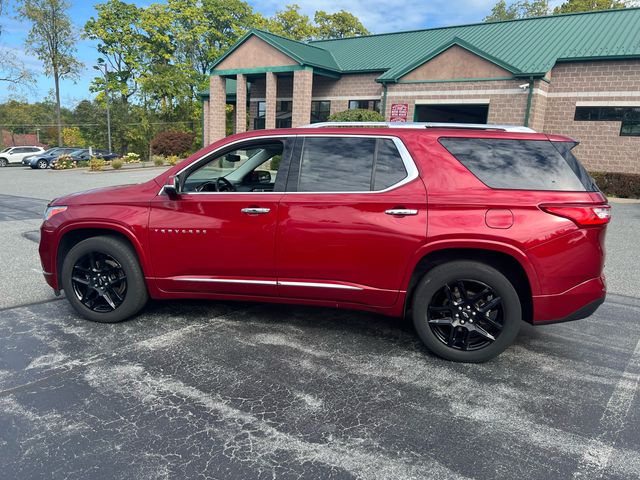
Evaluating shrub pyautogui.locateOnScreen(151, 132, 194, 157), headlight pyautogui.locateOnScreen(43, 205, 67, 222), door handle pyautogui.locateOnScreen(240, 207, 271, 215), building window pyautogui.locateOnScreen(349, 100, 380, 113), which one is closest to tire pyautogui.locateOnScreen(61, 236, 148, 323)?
headlight pyautogui.locateOnScreen(43, 205, 67, 222)

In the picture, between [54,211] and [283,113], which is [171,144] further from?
[54,211]

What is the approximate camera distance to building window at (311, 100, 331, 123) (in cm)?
2675

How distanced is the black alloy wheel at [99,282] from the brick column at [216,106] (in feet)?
78.5

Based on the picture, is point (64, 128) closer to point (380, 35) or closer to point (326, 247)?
point (380, 35)

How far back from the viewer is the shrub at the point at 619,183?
17.4 meters

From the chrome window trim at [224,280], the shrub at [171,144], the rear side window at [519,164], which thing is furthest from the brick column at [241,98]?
the rear side window at [519,164]

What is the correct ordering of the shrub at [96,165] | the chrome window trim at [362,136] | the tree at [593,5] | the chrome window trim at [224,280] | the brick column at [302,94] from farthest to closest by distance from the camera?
the tree at [593,5] < the shrub at [96,165] < the brick column at [302,94] < the chrome window trim at [224,280] < the chrome window trim at [362,136]

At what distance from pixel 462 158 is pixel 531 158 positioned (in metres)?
0.52

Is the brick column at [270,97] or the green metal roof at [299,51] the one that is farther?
the brick column at [270,97]

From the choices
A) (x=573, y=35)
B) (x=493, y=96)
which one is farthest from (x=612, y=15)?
(x=493, y=96)

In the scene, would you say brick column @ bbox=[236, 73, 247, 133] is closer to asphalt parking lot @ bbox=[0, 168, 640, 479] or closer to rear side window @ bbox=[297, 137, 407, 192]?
asphalt parking lot @ bbox=[0, 168, 640, 479]

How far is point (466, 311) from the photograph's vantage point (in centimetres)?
363

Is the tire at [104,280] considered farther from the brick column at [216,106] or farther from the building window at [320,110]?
the brick column at [216,106]

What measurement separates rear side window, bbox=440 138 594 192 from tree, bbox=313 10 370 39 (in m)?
56.1
